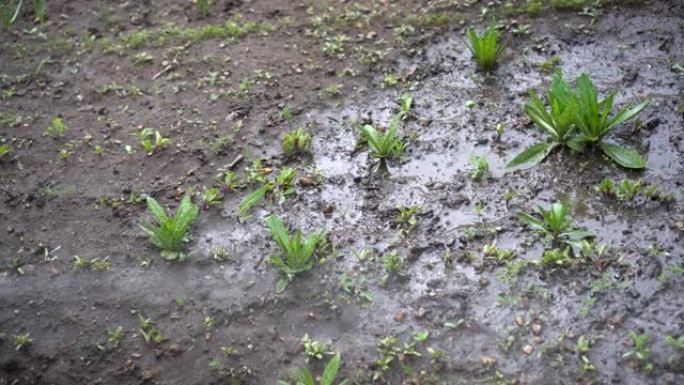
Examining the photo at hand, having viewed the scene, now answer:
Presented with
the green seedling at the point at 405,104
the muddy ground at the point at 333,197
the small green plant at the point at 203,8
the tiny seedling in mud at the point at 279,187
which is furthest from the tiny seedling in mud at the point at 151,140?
the green seedling at the point at 405,104

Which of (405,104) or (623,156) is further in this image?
(405,104)

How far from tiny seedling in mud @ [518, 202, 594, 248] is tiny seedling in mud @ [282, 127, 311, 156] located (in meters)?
1.30

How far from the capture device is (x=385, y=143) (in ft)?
12.6

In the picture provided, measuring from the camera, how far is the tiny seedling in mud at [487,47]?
425cm

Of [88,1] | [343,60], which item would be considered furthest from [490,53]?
[88,1]

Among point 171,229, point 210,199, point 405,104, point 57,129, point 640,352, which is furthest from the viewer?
point 57,129

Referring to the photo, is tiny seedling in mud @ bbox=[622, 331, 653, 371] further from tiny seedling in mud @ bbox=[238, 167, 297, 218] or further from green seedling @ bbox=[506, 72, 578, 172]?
tiny seedling in mud @ bbox=[238, 167, 297, 218]

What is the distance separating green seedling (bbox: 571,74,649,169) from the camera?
3.63 meters

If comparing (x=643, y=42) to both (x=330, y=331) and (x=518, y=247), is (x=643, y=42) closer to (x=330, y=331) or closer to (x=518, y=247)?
(x=518, y=247)

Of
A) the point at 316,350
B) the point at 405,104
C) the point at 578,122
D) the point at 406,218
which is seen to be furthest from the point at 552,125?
the point at 316,350

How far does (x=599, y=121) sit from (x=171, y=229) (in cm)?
230

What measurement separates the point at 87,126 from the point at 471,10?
267cm

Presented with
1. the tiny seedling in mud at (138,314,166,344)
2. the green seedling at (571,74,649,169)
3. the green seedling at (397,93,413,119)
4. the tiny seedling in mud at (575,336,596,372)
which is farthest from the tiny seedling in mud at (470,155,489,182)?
the tiny seedling in mud at (138,314,166,344)

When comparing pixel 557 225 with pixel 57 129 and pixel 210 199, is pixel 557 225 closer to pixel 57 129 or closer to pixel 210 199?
pixel 210 199
